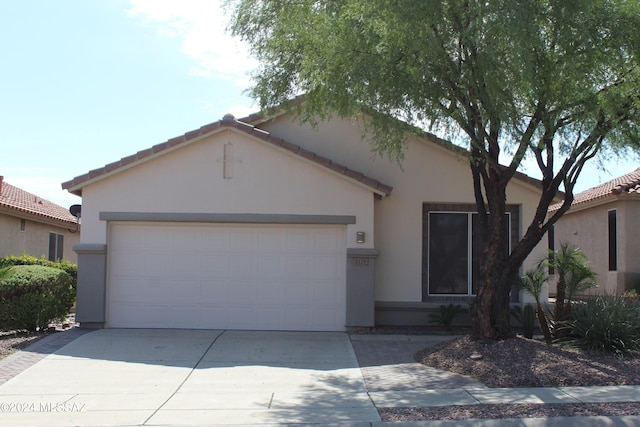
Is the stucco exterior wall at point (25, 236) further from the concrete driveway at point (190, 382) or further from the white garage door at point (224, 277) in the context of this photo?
the concrete driveway at point (190, 382)

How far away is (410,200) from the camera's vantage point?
14.2 metres

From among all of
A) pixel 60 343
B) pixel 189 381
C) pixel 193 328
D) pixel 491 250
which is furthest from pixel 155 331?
pixel 491 250

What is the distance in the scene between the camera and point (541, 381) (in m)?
8.98

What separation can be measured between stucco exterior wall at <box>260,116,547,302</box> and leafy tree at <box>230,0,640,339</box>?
3.03 m

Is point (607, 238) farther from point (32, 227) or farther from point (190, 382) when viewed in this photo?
point (32, 227)

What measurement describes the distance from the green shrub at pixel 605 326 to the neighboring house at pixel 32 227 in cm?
1607

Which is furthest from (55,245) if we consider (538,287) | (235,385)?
(538,287)

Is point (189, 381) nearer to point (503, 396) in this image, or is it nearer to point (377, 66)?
point (503, 396)

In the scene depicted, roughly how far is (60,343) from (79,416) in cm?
443

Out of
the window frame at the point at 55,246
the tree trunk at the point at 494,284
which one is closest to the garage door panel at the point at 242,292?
the tree trunk at the point at 494,284

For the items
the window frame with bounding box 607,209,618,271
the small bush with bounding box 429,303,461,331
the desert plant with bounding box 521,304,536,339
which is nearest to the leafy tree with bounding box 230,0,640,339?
the desert plant with bounding box 521,304,536,339

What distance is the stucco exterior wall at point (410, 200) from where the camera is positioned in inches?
553

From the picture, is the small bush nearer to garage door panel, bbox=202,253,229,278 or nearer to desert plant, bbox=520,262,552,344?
desert plant, bbox=520,262,552,344

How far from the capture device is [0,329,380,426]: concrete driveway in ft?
25.2
